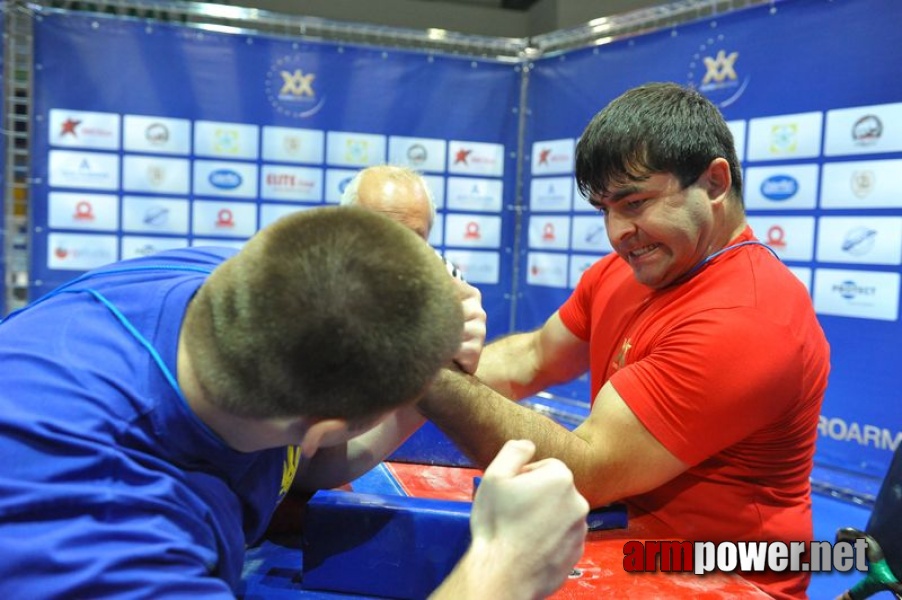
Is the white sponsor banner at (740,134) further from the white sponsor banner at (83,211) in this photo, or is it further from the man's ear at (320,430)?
the white sponsor banner at (83,211)

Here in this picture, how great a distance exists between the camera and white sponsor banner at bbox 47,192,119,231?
150 inches

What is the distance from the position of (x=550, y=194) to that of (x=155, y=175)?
2.23m

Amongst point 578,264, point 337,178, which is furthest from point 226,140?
point 578,264

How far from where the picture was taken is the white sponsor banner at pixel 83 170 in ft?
12.4

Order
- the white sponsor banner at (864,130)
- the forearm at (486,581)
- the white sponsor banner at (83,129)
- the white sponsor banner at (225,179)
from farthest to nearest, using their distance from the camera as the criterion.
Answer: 1. the white sponsor banner at (225,179)
2. the white sponsor banner at (83,129)
3. the white sponsor banner at (864,130)
4. the forearm at (486,581)

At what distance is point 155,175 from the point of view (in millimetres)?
3914

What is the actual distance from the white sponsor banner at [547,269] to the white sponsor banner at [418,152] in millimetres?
786

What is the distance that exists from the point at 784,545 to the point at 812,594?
130cm

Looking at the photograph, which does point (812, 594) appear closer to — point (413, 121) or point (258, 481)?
point (258, 481)

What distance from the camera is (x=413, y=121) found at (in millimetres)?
4223

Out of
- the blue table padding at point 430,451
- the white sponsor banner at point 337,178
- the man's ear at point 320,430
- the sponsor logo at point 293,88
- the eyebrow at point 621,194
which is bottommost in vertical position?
the blue table padding at point 430,451

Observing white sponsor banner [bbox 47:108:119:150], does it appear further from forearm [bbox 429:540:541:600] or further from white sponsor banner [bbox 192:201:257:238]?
forearm [bbox 429:540:541:600]

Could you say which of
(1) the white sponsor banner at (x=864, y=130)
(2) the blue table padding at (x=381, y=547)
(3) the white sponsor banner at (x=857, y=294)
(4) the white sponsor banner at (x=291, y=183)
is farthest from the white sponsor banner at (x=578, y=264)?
(2) the blue table padding at (x=381, y=547)

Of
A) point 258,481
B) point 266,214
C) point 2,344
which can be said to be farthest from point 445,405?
point 266,214
